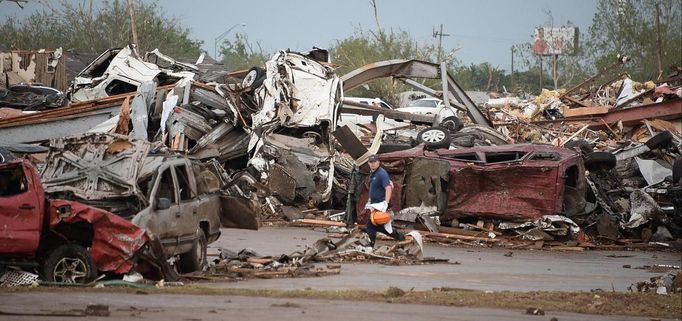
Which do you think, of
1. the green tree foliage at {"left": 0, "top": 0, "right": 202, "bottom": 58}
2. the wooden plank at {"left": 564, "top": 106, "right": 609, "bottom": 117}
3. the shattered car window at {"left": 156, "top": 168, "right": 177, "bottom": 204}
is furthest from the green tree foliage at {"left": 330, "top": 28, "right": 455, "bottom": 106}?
the shattered car window at {"left": 156, "top": 168, "right": 177, "bottom": 204}

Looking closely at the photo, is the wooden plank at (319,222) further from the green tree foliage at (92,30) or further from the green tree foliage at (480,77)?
the green tree foliage at (480,77)

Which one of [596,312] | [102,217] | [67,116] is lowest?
[596,312]

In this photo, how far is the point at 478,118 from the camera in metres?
35.5

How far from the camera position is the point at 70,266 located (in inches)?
528

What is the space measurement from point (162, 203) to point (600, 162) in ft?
44.3

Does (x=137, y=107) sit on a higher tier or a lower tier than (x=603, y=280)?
higher

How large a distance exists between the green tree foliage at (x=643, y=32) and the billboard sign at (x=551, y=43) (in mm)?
20023

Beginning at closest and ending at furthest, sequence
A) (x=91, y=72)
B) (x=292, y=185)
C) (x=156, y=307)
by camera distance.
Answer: (x=156, y=307) → (x=292, y=185) → (x=91, y=72)

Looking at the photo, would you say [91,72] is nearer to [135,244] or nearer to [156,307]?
[135,244]

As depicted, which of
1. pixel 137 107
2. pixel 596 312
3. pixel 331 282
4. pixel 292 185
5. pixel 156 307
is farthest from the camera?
pixel 137 107

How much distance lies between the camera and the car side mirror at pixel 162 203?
13984mm

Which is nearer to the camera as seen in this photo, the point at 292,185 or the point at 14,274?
the point at 14,274

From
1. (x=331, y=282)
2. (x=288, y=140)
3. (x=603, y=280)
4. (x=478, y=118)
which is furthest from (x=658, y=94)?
(x=331, y=282)

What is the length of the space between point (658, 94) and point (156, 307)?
28.9m
